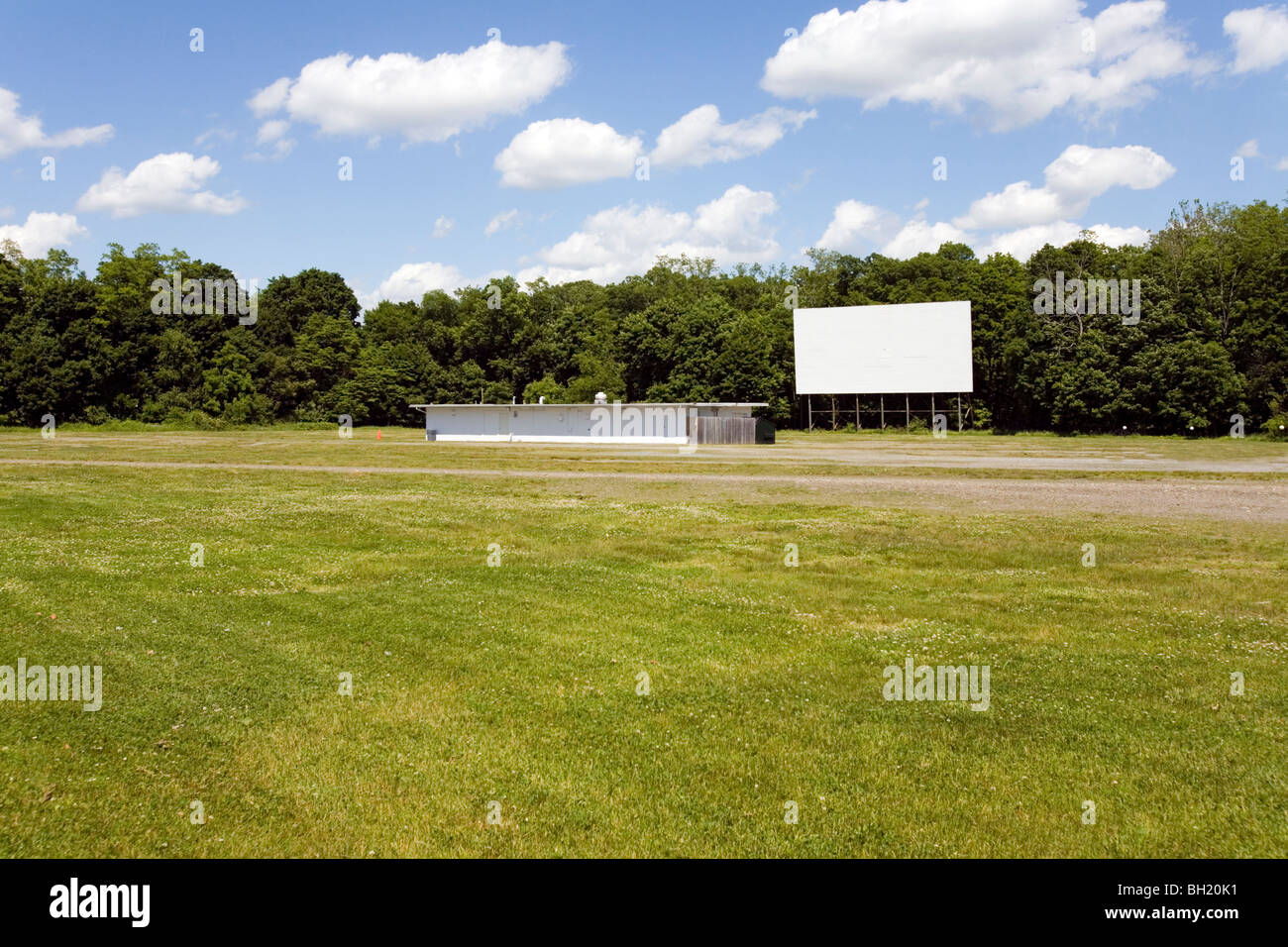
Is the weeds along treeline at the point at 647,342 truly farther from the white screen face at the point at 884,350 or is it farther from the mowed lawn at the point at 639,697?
the mowed lawn at the point at 639,697

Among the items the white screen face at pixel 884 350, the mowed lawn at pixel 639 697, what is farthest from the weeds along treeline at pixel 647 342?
the mowed lawn at pixel 639 697

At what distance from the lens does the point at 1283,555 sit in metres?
17.2

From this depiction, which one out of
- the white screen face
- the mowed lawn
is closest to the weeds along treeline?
the white screen face

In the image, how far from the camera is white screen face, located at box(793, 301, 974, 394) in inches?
3356

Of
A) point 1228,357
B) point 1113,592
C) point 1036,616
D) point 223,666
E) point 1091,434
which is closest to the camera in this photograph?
point 223,666

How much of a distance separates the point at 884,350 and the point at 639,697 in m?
82.7

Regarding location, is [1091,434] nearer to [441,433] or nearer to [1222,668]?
[441,433]

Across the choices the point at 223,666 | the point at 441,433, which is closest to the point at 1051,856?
the point at 223,666

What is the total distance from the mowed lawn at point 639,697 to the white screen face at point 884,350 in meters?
69.2

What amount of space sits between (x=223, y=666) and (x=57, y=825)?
12.3 feet

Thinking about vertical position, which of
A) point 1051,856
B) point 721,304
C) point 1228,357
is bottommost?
point 1051,856

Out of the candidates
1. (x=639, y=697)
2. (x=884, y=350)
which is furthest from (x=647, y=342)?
(x=639, y=697)

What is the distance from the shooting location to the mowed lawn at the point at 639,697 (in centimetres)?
633
